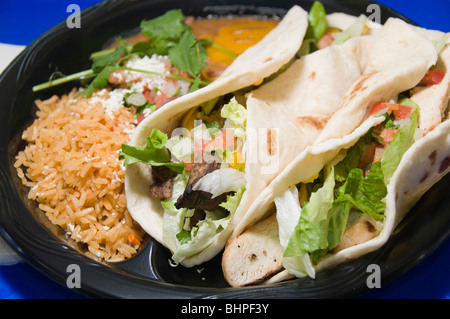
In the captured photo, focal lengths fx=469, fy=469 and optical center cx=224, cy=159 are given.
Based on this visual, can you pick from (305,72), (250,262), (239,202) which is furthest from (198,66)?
(250,262)

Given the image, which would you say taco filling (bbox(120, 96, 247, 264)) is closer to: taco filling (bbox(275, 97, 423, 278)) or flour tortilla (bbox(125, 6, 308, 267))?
flour tortilla (bbox(125, 6, 308, 267))

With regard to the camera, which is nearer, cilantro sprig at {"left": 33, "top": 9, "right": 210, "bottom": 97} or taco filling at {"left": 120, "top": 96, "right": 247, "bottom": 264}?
taco filling at {"left": 120, "top": 96, "right": 247, "bottom": 264}

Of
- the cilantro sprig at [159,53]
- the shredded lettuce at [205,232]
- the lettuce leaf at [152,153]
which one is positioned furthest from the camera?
the cilantro sprig at [159,53]

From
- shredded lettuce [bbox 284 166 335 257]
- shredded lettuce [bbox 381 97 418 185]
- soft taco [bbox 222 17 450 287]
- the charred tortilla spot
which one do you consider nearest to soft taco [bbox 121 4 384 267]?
soft taco [bbox 222 17 450 287]

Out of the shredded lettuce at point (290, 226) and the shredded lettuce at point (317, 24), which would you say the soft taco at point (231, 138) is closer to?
the shredded lettuce at point (290, 226)

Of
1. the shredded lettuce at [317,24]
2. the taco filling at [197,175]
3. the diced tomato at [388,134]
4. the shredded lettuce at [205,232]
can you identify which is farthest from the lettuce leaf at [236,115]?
the shredded lettuce at [317,24]

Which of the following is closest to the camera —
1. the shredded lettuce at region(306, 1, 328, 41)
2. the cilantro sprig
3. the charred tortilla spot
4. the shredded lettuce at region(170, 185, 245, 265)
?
the charred tortilla spot
